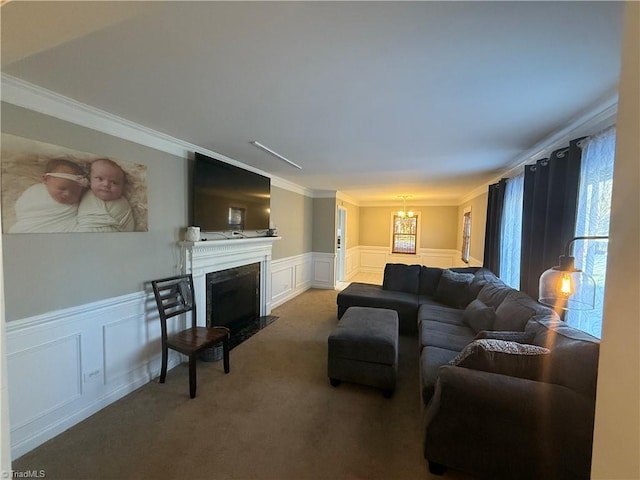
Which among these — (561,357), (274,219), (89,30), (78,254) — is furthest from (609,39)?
(274,219)

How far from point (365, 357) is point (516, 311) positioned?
1383 millimetres

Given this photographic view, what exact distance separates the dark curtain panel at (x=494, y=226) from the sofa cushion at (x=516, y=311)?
138 cm

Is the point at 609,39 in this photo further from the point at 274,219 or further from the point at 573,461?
the point at 274,219

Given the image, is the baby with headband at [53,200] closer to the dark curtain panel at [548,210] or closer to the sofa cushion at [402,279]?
the dark curtain panel at [548,210]

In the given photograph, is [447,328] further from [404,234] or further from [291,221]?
[404,234]

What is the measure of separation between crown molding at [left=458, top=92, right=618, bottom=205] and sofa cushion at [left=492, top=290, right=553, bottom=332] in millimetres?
1399

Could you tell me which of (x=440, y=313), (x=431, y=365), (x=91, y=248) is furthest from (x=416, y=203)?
(x=91, y=248)

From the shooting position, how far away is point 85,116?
2.04 meters

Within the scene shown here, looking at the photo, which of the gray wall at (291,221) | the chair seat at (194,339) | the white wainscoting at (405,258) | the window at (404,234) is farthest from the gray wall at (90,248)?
the window at (404,234)

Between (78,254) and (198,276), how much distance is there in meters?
1.18

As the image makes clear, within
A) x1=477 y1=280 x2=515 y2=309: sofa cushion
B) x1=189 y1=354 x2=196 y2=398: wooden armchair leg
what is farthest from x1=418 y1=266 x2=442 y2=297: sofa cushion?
x1=189 y1=354 x2=196 y2=398: wooden armchair leg

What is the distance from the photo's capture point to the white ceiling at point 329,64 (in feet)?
3.51

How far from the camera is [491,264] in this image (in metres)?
4.13

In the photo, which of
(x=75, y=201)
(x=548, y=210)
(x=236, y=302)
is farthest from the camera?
(x=236, y=302)
